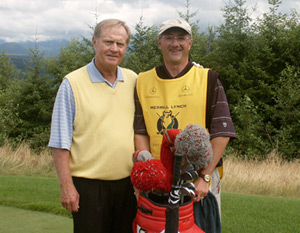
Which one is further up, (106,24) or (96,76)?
(106,24)

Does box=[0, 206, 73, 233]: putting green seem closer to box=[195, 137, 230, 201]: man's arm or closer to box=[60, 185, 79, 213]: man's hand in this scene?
box=[60, 185, 79, 213]: man's hand

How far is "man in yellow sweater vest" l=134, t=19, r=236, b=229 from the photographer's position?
2.45m

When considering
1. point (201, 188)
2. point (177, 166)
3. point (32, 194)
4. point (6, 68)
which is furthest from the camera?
point (6, 68)

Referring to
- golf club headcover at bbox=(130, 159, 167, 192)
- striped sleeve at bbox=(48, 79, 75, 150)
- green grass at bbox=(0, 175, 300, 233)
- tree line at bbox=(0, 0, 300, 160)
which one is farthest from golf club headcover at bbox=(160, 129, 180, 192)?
tree line at bbox=(0, 0, 300, 160)

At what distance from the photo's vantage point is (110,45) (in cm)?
267

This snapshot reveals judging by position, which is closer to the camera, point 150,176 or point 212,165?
point 150,176

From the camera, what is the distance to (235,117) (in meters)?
13.6

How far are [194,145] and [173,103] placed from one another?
74 cm

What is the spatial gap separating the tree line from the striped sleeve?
1028 cm

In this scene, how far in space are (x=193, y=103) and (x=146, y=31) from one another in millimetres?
14176

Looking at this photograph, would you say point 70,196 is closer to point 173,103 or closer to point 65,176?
point 65,176

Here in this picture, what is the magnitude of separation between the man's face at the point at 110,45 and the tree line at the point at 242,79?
10147 mm

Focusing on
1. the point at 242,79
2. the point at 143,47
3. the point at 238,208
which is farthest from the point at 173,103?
the point at 143,47

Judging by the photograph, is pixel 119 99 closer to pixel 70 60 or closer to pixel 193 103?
pixel 193 103
